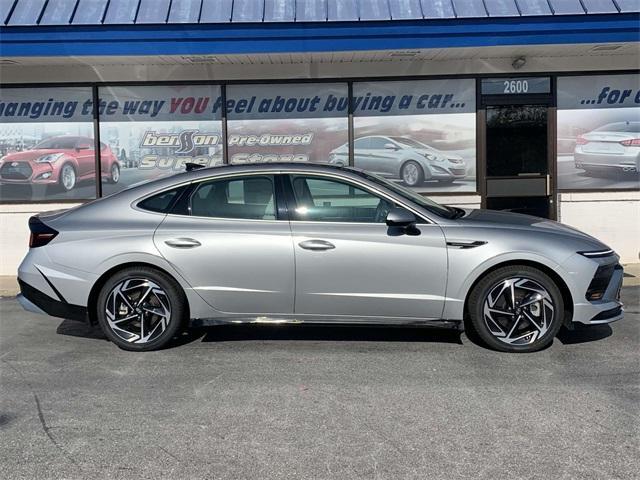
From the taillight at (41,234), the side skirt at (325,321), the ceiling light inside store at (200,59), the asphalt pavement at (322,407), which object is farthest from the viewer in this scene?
the ceiling light inside store at (200,59)

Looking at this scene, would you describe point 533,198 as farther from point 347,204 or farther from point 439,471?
point 439,471

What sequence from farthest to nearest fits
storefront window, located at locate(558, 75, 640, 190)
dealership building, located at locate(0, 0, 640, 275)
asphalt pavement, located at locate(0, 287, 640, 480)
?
storefront window, located at locate(558, 75, 640, 190), dealership building, located at locate(0, 0, 640, 275), asphalt pavement, located at locate(0, 287, 640, 480)

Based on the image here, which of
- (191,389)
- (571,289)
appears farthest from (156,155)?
(571,289)

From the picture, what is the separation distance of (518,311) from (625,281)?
4085 mm

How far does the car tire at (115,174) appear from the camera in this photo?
10.1m

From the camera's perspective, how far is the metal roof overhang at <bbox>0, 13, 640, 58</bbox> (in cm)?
839

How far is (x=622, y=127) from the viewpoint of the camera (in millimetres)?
9977

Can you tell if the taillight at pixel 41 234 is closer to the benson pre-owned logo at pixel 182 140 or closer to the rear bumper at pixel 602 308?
the rear bumper at pixel 602 308

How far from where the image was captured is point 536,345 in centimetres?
529

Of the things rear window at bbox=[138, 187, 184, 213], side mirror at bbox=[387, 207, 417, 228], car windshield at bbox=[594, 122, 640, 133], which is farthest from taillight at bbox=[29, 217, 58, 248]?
car windshield at bbox=[594, 122, 640, 133]

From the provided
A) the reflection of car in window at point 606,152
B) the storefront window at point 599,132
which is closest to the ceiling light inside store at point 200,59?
the storefront window at point 599,132

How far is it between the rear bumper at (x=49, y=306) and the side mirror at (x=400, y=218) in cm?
263

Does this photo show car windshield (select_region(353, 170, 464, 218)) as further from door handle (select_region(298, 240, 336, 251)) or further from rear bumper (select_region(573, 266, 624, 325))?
rear bumper (select_region(573, 266, 624, 325))

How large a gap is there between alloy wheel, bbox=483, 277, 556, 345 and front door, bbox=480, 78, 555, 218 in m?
4.91
